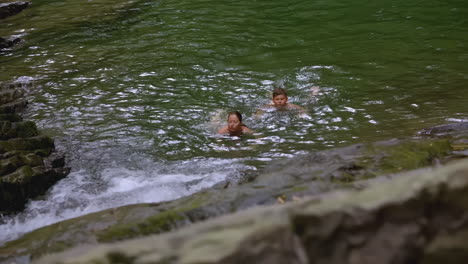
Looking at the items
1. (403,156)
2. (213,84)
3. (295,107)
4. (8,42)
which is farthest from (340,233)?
(8,42)

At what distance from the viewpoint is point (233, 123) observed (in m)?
8.76

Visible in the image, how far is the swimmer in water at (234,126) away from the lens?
875 cm

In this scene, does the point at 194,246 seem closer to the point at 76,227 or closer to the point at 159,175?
the point at 76,227

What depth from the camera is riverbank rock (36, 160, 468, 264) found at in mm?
2379

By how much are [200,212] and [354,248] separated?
2.53m

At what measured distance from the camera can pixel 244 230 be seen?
2408 millimetres

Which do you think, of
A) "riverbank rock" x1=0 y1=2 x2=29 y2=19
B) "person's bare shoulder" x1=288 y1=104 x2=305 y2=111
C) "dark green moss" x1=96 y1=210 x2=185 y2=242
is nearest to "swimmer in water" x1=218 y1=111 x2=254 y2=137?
"person's bare shoulder" x1=288 y1=104 x2=305 y2=111

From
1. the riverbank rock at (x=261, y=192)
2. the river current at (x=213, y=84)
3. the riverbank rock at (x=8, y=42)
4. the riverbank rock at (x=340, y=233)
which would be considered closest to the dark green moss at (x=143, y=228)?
the riverbank rock at (x=261, y=192)

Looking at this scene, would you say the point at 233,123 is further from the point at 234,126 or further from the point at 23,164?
the point at 23,164

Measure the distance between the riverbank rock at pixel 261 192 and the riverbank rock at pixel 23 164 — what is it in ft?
3.61

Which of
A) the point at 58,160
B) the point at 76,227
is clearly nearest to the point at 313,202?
the point at 76,227

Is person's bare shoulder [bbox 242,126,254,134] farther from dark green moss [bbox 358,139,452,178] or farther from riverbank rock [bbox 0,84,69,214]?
dark green moss [bbox 358,139,452,178]

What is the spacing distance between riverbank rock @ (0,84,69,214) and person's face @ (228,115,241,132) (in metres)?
2.68

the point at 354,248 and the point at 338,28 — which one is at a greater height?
the point at 354,248
